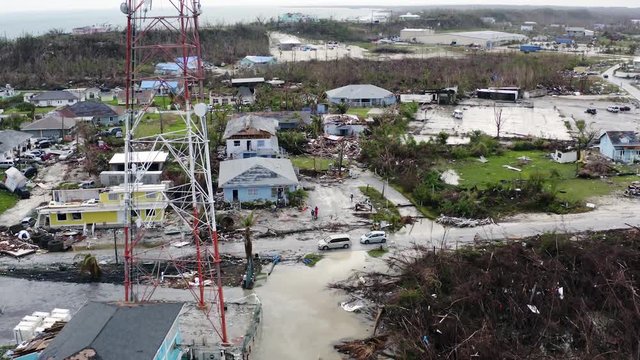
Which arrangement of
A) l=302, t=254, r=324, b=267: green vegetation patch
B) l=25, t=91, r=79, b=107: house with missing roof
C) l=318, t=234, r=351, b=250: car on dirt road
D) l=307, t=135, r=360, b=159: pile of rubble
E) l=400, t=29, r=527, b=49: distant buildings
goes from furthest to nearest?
l=400, t=29, r=527, b=49: distant buildings < l=25, t=91, r=79, b=107: house with missing roof < l=307, t=135, r=360, b=159: pile of rubble < l=318, t=234, r=351, b=250: car on dirt road < l=302, t=254, r=324, b=267: green vegetation patch

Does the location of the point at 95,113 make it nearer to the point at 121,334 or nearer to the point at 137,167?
the point at 137,167

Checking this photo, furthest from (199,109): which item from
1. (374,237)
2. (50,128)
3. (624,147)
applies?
(50,128)

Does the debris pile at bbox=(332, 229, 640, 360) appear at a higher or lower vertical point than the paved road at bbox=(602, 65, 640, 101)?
lower

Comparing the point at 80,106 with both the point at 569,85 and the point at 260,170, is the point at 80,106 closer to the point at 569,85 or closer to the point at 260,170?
the point at 260,170

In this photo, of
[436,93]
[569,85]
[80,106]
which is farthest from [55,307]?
[569,85]

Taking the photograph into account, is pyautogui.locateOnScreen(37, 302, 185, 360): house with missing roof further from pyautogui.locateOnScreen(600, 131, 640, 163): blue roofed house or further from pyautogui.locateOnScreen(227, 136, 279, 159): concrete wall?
pyautogui.locateOnScreen(600, 131, 640, 163): blue roofed house

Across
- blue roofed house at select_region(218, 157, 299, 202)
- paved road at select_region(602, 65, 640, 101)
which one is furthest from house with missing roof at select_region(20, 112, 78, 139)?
paved road at select_region(602, 65, 640, 101)

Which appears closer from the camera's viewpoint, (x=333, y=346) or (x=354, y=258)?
(x=333, y=346)
